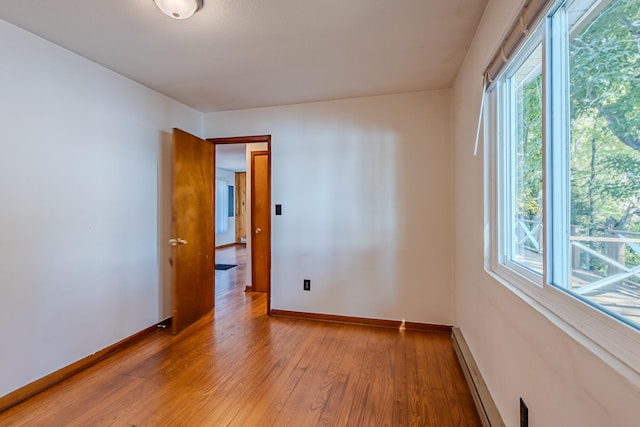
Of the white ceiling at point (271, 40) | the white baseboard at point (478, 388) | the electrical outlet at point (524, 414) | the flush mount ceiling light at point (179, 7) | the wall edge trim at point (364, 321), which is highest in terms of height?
the white ceiling at point (271, 40)

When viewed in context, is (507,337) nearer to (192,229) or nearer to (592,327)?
(592,327)

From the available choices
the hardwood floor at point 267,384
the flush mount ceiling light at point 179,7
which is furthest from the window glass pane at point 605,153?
the flush mount ceiling light at point 179,7

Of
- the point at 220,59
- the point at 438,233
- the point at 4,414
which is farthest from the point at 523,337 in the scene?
the point at 4,414

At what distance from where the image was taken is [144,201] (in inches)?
107

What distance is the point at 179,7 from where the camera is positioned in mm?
1542

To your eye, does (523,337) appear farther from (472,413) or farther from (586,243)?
(472,413)

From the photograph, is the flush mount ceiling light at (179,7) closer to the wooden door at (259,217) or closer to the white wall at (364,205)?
the white wall at (364,205)

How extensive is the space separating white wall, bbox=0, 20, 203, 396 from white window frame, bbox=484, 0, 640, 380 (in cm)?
280

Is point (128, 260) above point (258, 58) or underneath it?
underneath

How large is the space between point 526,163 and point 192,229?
9.44 feet

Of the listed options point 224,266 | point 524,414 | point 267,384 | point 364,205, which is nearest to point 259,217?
point 364,205

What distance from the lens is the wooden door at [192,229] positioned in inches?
110

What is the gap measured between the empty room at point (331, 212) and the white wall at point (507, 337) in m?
0.01

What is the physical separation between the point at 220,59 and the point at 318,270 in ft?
6.98
